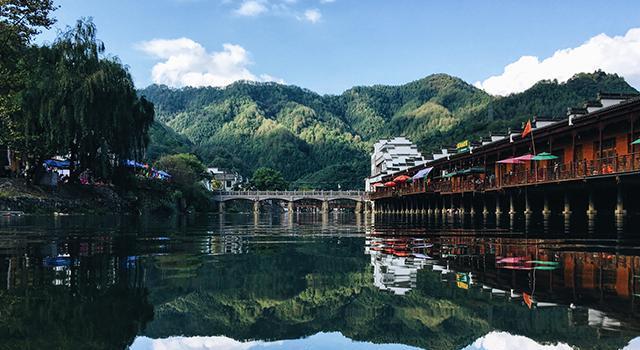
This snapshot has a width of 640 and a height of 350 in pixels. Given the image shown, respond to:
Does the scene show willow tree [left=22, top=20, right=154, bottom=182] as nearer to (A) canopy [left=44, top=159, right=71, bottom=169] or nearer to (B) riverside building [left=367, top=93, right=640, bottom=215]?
(A) canopy [left=44, top=159, right=71, bottom=169]

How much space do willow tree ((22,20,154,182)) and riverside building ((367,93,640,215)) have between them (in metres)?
23.2

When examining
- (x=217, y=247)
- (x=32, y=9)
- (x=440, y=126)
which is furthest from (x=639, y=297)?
(x=440, y=126)

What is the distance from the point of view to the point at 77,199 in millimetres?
41406

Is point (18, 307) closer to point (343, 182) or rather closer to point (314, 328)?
point (314, 328)

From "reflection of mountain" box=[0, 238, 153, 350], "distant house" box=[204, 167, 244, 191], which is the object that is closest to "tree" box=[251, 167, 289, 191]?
"distant house" box=[204, 167, 244, 191]

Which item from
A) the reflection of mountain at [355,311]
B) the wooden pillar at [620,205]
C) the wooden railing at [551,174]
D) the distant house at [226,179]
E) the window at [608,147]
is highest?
the distant house at [226,179]

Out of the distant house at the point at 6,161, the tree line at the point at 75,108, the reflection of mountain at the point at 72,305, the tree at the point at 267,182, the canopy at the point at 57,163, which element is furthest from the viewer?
the tree at the point at 267,182

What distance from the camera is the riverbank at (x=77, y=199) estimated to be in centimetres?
3697

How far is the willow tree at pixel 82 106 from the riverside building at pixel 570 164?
76.0 ft

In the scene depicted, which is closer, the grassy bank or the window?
the window

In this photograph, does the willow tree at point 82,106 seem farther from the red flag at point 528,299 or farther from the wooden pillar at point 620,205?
the red flag at point 528,299

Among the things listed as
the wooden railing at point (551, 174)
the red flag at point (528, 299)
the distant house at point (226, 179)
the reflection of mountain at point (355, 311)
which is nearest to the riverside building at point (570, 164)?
the wooden railing at point (551, 174)

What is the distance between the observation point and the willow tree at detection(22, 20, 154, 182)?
1411 inches

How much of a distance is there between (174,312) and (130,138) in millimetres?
37909
